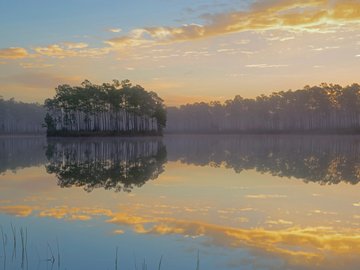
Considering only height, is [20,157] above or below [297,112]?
below

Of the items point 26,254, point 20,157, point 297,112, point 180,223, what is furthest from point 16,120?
point 26,254

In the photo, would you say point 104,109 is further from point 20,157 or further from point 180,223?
point 180,223

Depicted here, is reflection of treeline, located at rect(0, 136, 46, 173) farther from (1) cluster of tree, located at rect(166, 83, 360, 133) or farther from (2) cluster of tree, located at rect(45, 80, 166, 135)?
(1) cluster of tree, located at rect(166, 83, 360, 133)

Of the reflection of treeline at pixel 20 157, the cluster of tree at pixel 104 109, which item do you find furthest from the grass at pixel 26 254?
the cluster of tree at pixel 104 109

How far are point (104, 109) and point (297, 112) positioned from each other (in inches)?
2693

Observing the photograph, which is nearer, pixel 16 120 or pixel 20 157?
pixel 20 157

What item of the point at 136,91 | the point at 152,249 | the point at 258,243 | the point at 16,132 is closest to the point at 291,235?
the point at 258,243

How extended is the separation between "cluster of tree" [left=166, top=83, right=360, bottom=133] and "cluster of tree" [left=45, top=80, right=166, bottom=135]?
174 ft

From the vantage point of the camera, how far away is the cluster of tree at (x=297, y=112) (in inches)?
5059

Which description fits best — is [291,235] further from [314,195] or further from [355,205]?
[314,195]

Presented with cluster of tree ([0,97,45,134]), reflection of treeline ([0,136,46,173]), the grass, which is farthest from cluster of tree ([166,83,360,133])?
the grass

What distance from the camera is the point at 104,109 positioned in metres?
97.6

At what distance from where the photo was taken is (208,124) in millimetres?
188250

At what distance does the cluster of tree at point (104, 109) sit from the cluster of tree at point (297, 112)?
5300 cm
